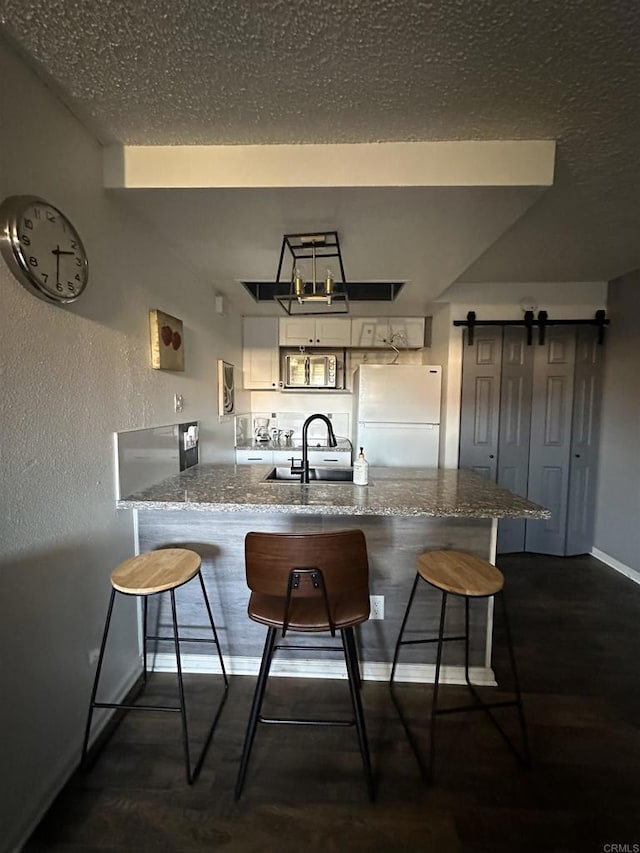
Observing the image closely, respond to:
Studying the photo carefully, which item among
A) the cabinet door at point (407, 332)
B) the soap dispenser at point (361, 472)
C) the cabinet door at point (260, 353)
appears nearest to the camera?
the soap dispenser at point (361, 472)

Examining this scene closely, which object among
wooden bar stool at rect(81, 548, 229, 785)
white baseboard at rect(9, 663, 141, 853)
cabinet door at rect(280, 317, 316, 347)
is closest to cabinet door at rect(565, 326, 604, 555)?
cabinet door at rect(280, 317, 316, 347)

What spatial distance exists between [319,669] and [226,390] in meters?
2.14

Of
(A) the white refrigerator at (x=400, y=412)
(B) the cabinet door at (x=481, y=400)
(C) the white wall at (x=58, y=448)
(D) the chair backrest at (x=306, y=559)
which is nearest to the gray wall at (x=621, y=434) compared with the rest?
(B) the cabinet door at (x=481, y=400)

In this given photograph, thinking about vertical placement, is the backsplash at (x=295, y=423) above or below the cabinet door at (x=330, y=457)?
above

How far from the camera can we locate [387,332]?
11.5ft

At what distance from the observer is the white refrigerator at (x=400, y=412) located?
299cm

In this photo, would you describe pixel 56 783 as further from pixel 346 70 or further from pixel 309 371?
pixel 309 371

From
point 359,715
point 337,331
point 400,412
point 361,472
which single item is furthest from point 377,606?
point 337,331

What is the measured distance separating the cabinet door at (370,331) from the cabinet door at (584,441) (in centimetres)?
162

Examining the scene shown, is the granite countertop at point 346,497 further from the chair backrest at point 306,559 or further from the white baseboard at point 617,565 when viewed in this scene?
the white baseboard at point 617,565

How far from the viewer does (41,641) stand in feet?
3.68

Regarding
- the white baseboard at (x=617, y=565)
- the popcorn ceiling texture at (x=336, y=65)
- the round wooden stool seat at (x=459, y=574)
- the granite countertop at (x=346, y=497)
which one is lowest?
the white baseboard at (x=617, y=565)

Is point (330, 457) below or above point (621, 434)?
below

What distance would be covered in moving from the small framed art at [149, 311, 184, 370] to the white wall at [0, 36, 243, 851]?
0.07m
